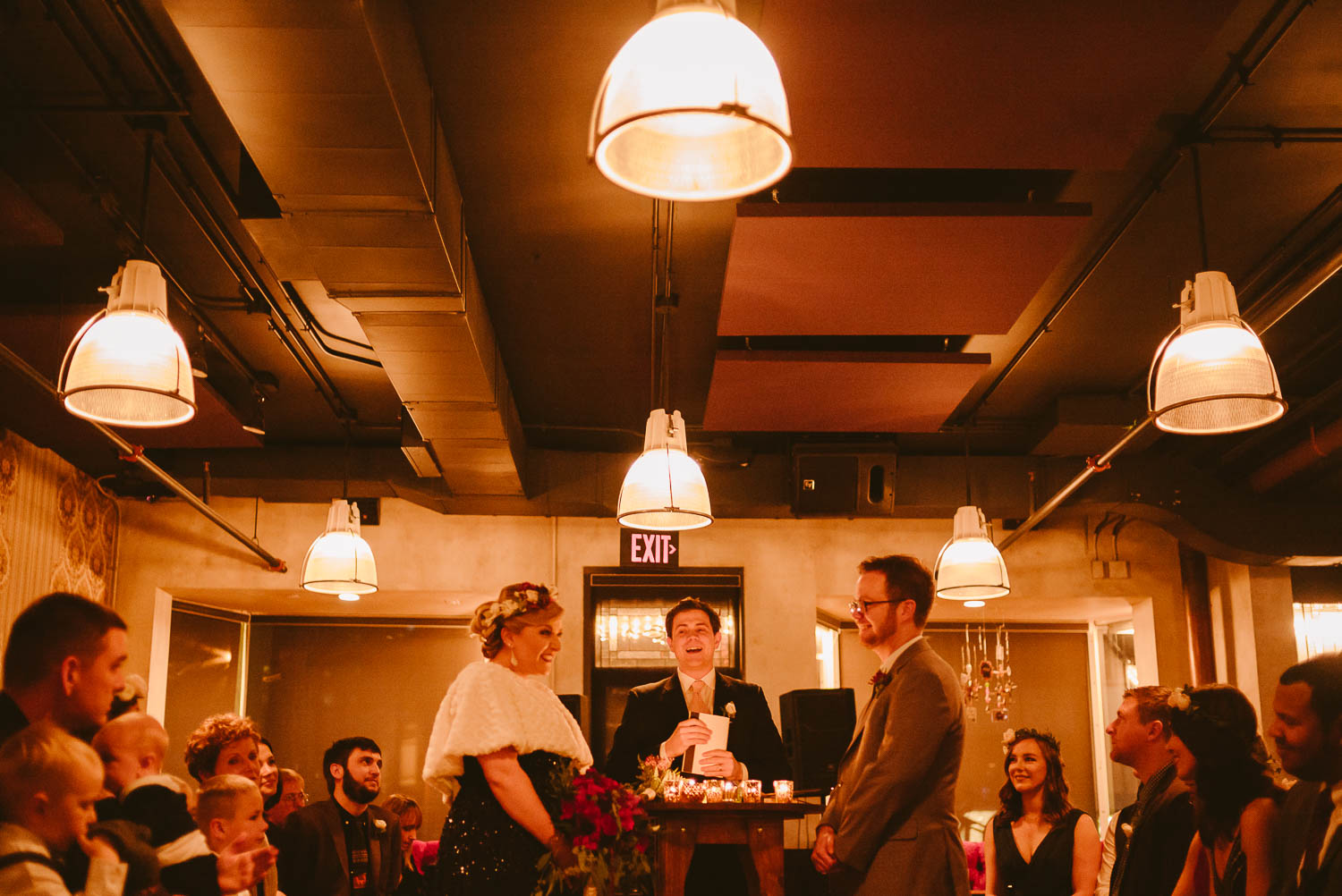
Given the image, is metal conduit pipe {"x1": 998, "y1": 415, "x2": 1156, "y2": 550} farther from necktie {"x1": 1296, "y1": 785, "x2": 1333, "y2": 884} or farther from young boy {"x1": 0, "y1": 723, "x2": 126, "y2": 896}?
young boy {"x1": 0, "y1": 723, "x2": 126, "y2": 896}

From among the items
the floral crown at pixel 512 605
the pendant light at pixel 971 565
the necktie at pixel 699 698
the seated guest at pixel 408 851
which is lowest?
the seated guest at pixel 408 851

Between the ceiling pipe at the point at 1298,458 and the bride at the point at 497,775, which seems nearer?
the bride at the point at 497,775

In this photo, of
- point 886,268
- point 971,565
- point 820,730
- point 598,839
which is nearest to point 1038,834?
point 971,565

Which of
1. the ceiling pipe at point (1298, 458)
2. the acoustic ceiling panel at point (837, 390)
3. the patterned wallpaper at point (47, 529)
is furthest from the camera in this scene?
the patterned wallpaper at point (47, 529)

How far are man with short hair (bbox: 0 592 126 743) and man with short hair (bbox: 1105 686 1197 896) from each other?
10.6 ft

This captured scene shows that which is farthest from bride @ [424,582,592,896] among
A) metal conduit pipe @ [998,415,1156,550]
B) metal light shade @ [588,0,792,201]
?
metal conduit pipe @ [998,415,1156,550]

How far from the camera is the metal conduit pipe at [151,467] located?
5475mm

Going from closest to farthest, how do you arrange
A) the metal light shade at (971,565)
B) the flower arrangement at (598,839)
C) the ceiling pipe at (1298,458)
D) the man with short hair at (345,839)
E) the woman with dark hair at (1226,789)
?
1. the flower arrangement at (598,839)
2. the woman with dark hair at (1226,789)
3. the man with short hair at (345,839)
4. the metal light shade at (971,565)
5. the ceiling pipe at (1298,458)

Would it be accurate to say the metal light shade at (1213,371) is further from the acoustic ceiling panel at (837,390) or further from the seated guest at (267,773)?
the seated guest at (267,773)

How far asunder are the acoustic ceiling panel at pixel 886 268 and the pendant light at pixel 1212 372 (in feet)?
3.09

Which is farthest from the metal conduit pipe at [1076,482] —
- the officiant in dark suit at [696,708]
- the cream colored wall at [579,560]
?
the officiant in dark suit at [696,708]

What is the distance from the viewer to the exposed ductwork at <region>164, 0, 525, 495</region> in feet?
10.6

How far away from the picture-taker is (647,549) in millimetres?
9203

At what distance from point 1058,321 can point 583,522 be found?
4514mm
